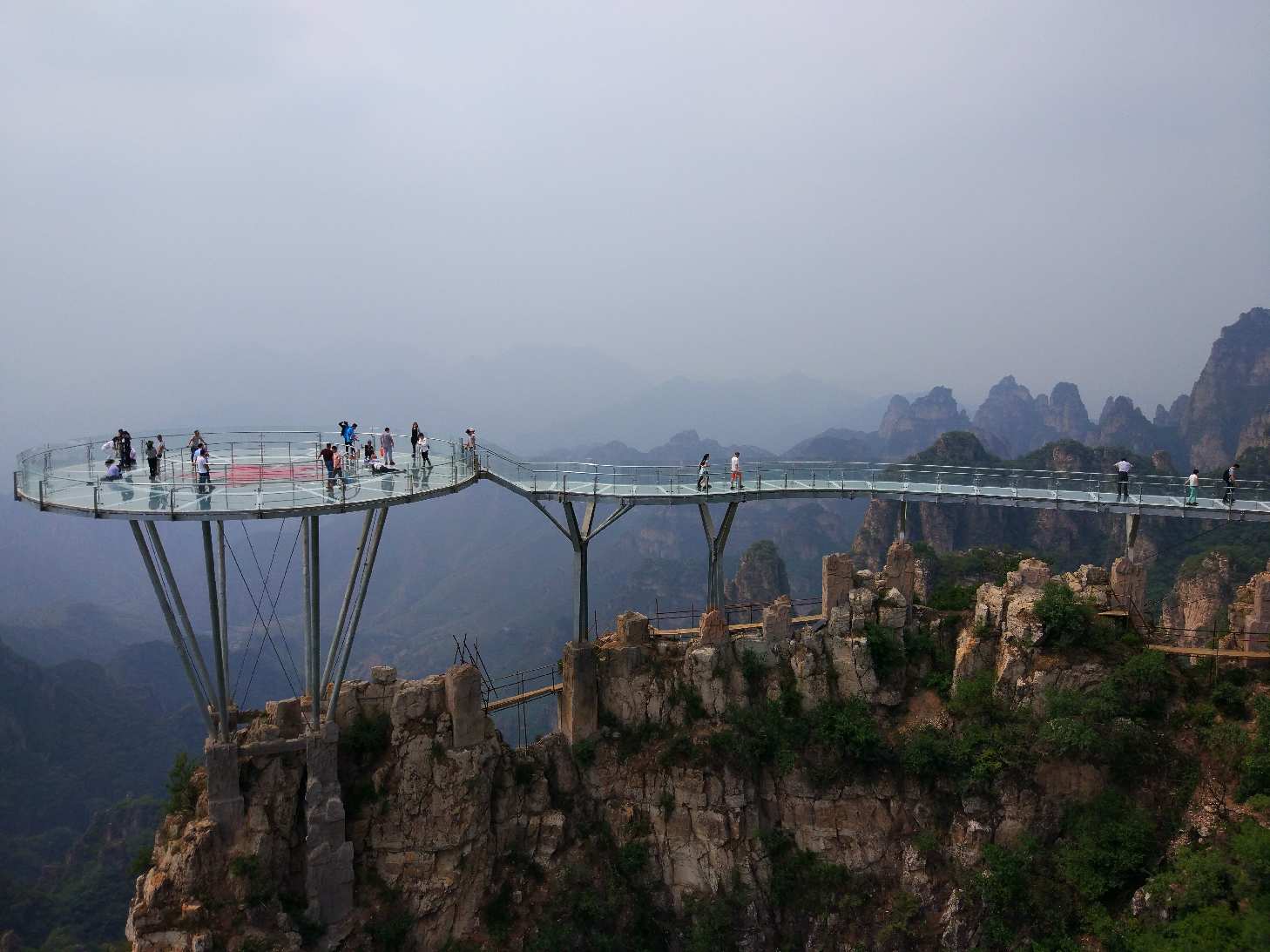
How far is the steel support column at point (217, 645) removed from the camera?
59.5 ft

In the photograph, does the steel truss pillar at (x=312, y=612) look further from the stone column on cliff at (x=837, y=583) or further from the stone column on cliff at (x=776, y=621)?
the stone column on cliff at (x=837, y=583)

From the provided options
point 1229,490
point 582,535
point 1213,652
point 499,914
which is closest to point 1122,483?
point 1229,490

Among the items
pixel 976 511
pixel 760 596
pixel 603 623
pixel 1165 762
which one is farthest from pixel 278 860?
pixel 603 623

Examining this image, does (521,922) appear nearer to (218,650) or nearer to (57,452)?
(218,650)

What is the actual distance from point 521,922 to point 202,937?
24.2 ft

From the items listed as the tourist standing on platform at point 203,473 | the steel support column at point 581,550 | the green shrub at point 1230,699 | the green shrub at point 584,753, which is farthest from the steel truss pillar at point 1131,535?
the tourist standing on platform at point 203,473

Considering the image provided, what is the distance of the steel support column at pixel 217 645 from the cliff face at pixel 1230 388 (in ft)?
399

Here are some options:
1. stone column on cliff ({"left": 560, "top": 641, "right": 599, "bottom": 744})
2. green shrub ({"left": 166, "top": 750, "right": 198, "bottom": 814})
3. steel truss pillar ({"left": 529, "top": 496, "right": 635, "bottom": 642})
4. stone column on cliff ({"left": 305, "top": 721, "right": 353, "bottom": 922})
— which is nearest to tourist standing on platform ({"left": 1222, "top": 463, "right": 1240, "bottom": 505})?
steel truss pillar ({"left": 529, "top": 496, "right": 635, "bottom": 642})

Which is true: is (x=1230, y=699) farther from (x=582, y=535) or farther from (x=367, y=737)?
(x=367, y=737)

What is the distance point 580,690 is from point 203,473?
1086 cm

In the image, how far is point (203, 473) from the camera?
18094 millimetres

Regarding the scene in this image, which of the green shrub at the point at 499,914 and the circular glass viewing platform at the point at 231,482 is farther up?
the circular glass viewing platform at the point at 231,482

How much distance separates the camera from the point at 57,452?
19266mm

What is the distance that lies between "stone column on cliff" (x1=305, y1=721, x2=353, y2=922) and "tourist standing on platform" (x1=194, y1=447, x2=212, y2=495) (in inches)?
246
